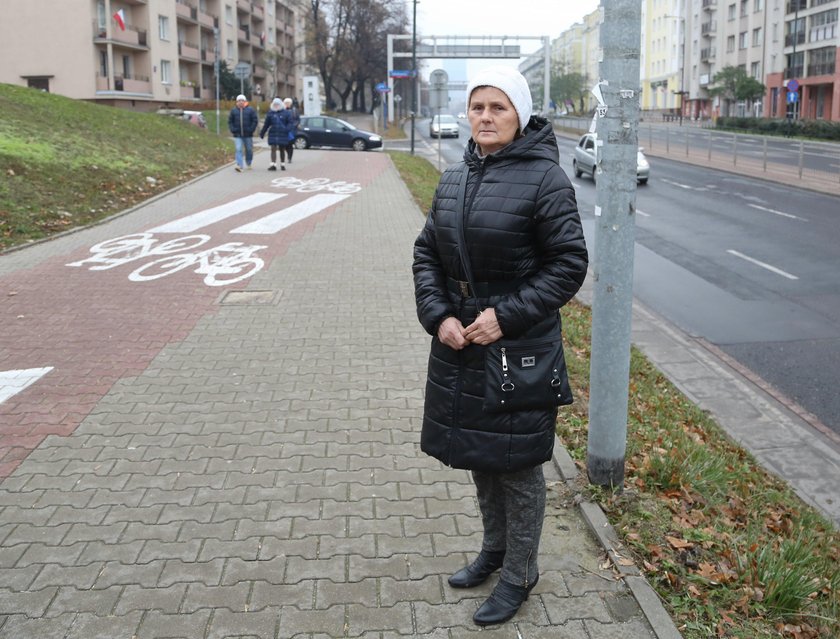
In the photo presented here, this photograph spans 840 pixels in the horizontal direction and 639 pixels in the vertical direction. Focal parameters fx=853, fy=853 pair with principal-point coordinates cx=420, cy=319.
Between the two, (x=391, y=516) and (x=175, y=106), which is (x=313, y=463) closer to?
(x=391, y=516)

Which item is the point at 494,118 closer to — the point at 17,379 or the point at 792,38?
the point at 17,379

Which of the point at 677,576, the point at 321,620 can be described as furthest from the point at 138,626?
the point at 677,576

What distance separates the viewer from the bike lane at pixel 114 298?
19.2 feet

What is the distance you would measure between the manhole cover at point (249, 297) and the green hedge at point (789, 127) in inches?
1808

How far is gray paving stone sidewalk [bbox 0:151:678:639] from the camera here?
10.8 feet

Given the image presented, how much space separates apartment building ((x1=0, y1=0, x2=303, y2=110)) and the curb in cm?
3812

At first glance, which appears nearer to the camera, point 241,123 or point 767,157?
point 241,123

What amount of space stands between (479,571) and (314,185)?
17532 millimetres

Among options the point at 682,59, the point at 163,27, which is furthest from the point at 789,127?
the point at 682,59

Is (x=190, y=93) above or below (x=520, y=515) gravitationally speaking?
above

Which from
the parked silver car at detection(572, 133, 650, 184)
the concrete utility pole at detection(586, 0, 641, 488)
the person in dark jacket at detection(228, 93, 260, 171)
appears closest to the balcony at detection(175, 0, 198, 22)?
the parked silver car at detection(572, 133, 650, 184)

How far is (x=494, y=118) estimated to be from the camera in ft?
10.1

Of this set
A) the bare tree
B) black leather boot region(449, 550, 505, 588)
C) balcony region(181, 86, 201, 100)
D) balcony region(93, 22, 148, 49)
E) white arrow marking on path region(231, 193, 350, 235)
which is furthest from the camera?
the bare tree

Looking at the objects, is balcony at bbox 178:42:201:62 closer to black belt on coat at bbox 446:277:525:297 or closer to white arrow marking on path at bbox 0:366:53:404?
white arrow marking on path at bbox 0:366:53:404
